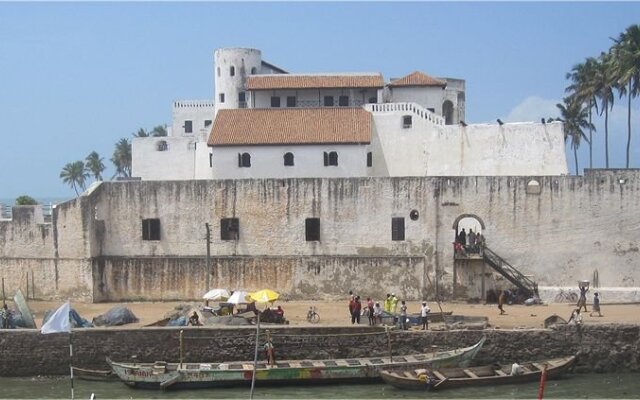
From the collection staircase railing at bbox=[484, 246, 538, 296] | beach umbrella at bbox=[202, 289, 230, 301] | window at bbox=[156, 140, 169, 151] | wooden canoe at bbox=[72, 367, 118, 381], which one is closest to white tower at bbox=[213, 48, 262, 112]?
window at bbox=[156, 140, 169, 151]

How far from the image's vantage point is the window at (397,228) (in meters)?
38.2

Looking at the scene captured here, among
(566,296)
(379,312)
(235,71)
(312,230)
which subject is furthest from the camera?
(235,71)

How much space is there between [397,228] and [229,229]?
634cm

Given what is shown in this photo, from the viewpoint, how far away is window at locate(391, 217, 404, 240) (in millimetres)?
38188

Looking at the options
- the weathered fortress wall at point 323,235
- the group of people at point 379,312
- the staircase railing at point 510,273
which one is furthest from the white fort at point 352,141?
the group of people at point 379,312

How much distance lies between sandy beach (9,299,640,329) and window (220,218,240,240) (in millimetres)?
2853

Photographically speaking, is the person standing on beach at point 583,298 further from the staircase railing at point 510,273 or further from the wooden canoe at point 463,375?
the wooden canoe at point 463,375

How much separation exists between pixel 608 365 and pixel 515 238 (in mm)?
8327

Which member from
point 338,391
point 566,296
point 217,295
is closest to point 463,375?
point 338,391

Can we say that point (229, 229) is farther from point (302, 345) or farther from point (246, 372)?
point (246, 372)

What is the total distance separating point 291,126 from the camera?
47344 millimetres

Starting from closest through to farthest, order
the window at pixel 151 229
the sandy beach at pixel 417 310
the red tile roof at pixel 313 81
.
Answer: the sandy beach at pixel 417 310 → the window at pixel 151 229 → the red tile roof at pixel 313 81

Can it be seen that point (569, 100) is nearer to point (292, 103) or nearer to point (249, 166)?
point (292, 103)

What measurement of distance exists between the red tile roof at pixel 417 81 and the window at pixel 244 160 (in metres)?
10.7
